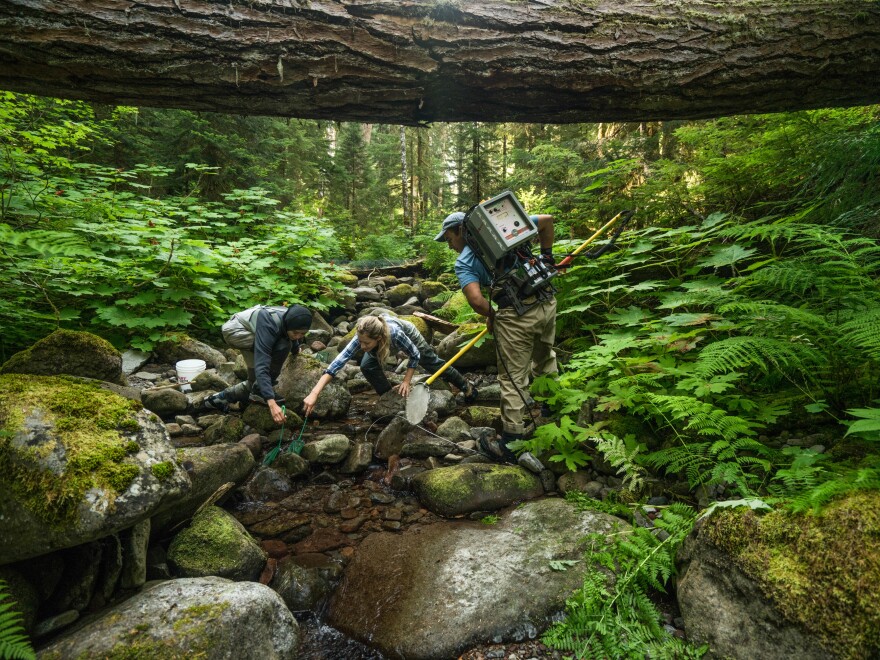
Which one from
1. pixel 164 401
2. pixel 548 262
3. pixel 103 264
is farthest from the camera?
pixel 103 264

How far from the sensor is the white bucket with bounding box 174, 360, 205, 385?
5.85 meters

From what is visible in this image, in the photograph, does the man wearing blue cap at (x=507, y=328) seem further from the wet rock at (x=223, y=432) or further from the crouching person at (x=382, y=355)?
the wet rock at (x=223, y=432)

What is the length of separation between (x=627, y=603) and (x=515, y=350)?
8.22 ft

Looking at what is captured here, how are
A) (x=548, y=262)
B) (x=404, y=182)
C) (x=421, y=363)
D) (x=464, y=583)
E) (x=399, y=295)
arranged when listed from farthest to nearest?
(x=404, y=182), (x=399, y=295), (x=421, y=363), (x=548, y=262), (x=464, y=583)

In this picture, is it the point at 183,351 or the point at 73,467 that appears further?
the point at 183,351

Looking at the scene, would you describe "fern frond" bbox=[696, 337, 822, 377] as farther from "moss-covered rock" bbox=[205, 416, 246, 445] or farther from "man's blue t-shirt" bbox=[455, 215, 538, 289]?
"moss-covered rock" bbox=[205, 416, 246, 445]

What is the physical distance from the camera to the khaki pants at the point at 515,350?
4.21 metres

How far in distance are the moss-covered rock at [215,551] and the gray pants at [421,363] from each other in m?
2.87

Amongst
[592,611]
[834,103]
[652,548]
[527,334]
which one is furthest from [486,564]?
[834,103]

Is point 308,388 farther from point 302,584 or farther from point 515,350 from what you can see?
point 515,350

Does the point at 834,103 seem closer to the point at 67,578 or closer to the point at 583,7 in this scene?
the point at 583,7

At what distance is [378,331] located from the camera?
508 centimetres

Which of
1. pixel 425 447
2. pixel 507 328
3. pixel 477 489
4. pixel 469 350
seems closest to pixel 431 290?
pixel 469 350

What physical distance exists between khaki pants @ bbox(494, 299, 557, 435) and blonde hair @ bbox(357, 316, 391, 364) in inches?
62.9
